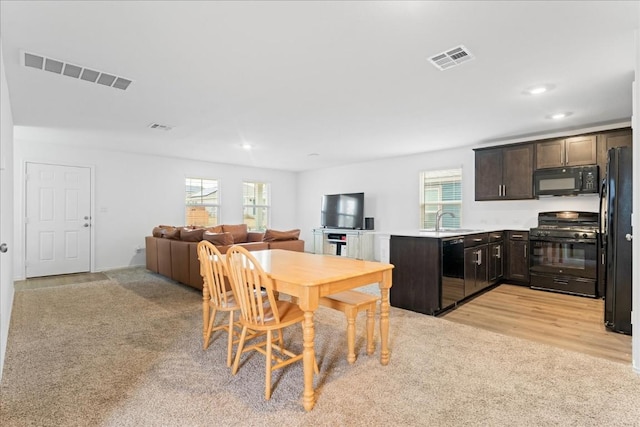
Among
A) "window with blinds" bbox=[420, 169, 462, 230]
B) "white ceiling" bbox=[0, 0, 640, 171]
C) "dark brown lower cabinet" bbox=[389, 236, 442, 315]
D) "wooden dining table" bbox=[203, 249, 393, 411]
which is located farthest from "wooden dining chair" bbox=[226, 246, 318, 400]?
"window with blinds" bbox=[420, 169, 462, 230]

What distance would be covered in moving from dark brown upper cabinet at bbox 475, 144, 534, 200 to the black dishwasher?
6.31 feet

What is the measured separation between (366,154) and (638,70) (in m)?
4.77

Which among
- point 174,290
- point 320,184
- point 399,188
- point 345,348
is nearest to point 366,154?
point 399,188

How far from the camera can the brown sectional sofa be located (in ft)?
14.8

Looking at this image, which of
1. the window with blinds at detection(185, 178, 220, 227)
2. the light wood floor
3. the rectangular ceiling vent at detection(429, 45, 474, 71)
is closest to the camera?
the rectangular ceiling vent at detection(429, 45, 474, 71)

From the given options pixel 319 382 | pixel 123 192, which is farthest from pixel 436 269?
pixel 123 192

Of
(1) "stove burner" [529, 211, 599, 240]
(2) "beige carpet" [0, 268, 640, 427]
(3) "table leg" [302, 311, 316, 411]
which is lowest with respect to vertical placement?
(2) "beige carpet" [0, 268, 640, 427]

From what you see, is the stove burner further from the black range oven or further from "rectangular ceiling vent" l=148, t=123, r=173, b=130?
"rectangular ceiling vent" l=148, t=123, r=173, b=130

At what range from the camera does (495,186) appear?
212 inches

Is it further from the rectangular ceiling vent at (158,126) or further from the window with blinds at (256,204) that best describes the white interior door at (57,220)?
the window with blinds at (256,204)

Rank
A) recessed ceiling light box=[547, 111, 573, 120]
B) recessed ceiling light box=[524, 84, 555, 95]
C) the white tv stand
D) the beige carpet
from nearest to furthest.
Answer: the beige carpet, recessed ceiling light box=[524, 84, 555, 95], recessed ceiling light box=[547, 111, 573, 120], the white tv stand

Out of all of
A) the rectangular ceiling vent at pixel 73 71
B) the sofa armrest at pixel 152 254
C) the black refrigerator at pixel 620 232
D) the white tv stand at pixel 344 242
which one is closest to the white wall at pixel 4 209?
the rectangular ceiling vent at pixel 73 71

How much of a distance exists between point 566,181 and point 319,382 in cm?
455

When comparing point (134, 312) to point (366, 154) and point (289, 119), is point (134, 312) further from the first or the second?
point (366, 154)
